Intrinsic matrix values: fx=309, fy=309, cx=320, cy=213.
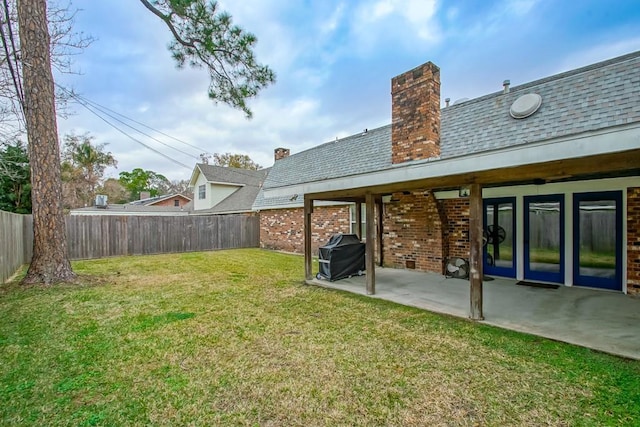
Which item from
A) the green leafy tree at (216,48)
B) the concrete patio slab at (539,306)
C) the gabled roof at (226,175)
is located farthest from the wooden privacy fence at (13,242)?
the gabled roof at (226,175)

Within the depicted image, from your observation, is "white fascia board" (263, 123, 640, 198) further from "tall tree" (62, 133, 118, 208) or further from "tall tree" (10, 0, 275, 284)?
"tall tree" (62, 133, 118, 208)

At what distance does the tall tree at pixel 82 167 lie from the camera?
2617 centimetres

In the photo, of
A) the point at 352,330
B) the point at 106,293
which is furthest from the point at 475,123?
the point at 106,293

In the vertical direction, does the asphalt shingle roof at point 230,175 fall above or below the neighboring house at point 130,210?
above

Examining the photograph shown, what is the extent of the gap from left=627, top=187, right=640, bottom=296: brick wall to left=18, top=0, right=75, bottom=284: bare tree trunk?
37.6 feet

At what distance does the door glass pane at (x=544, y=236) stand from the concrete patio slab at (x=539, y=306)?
0.63 m

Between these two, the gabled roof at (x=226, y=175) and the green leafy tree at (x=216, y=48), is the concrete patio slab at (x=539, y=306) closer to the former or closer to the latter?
the green leafy tree at (x=216, y=48)

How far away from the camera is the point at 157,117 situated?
16953 millimetres

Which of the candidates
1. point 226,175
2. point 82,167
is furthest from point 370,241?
point 82,167

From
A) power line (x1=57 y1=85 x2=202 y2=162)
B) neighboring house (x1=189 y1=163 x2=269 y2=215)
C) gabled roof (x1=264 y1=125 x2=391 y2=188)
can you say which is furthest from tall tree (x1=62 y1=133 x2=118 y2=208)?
gabled roof (x1=264 y1=125 x2=391 y2=188)

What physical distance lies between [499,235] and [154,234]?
12.9m

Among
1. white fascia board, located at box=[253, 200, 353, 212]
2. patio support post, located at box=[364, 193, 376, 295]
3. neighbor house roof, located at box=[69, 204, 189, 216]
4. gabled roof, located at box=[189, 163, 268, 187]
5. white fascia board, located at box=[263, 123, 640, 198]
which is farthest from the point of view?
neighbor house roof, located at box=[69, 204, 189, 216]

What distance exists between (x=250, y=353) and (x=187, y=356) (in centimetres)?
69

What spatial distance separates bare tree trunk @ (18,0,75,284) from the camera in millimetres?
6574
